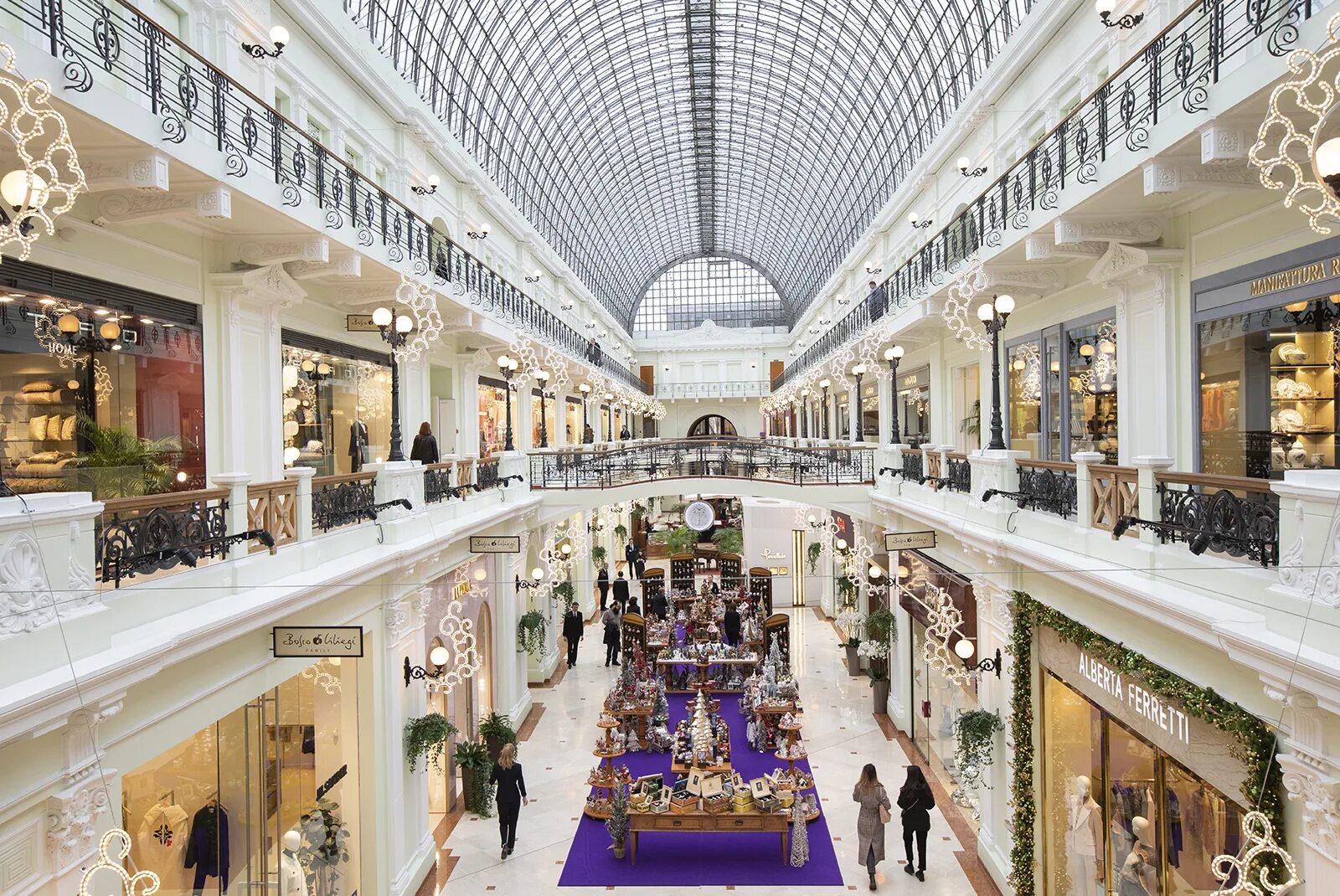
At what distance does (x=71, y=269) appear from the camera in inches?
270

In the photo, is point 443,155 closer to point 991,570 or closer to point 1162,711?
point 991,570

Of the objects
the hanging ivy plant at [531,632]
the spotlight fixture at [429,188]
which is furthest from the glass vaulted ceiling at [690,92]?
the hanging ivy plant at [531,632]

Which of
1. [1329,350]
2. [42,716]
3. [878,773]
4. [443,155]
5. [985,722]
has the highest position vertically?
[443,155]

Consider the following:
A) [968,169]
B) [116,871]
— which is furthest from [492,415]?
[116,871]

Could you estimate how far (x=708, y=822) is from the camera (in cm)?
1142

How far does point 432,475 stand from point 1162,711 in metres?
9.44

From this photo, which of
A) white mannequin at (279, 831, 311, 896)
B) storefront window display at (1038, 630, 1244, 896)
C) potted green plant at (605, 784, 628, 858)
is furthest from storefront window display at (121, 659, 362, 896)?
storefront window display at (1038, 630, 1244, 896)

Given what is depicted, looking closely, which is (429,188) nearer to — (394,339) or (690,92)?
(394,339)

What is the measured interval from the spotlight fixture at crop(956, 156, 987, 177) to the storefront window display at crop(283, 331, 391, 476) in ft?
39.6

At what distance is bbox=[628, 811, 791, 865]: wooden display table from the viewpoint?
37.1 feet

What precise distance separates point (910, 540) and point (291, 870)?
8817 millimetres

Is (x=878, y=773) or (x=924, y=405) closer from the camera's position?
(x=878, y=773)

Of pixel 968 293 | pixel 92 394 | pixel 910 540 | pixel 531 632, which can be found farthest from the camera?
pixel 531 632

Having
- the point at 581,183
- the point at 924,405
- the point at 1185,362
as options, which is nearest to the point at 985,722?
the point at 1185,362
